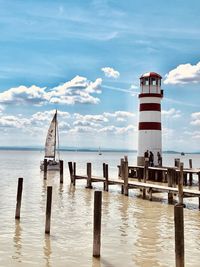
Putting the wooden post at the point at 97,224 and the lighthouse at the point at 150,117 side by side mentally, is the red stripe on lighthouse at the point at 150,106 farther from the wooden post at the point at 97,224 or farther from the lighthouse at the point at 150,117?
the wooden post at the point at 97,224

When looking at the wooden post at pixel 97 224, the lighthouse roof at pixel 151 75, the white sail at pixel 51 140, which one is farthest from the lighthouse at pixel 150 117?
the wooden post at pixel 97 224

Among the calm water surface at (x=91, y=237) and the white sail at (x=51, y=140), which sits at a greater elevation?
the white sail at (x=51, y=140)

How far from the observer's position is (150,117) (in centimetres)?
3070

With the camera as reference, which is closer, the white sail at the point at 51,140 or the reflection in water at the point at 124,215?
the reflection in water at the point at 124,215

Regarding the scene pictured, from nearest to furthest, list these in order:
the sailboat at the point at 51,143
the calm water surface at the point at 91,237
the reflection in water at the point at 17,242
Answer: the calm water surface at the point at 91,237 < the reflection in water at the point at 17,242 < the sailboat at the point at 51,143

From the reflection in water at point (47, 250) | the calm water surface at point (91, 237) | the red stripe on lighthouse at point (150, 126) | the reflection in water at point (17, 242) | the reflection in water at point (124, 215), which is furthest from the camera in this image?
the red stripe on lighthouse at point (150, 126)

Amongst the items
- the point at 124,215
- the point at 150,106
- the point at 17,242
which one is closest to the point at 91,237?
the point at 17,242

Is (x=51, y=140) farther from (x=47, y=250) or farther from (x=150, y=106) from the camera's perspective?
(x=47, y=250)

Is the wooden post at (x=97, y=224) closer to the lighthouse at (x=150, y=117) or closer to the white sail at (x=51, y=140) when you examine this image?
the lighthouse at (x=150, y=117)

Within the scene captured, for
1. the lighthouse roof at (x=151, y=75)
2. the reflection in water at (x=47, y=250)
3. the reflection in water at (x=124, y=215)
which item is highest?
the lighthouse roof at (x=151, y=75)

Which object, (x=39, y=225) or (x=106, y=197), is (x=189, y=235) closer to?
(x=39, y=225)

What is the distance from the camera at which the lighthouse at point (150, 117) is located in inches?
1210

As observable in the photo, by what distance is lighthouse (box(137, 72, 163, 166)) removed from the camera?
101 feet

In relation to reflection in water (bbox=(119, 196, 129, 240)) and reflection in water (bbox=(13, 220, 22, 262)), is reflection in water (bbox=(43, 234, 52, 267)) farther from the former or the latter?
reflection in water (bbox=(119, 196, 129, 240))
